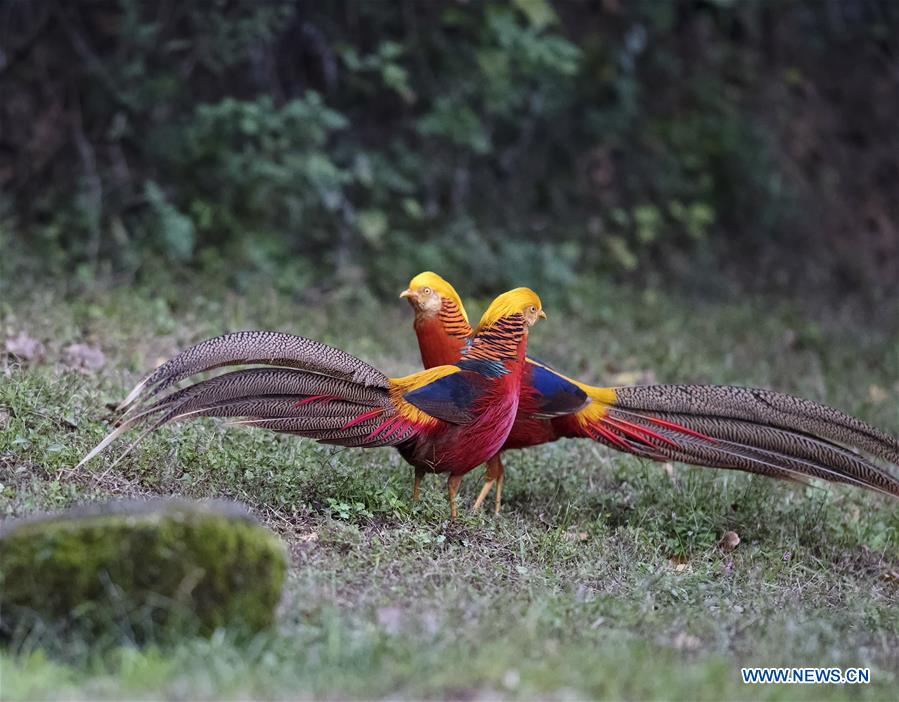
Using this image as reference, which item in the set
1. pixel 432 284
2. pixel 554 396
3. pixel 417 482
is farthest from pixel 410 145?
pixel 417 482

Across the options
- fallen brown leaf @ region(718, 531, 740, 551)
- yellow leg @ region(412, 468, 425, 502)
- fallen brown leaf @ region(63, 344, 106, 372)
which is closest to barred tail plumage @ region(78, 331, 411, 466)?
yellow leg @ region(412, 468, 425, 502)

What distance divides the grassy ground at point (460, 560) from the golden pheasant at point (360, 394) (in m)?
0.31

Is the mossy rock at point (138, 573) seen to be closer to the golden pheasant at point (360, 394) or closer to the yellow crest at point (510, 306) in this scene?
the golden pheasant at point (360, 394)

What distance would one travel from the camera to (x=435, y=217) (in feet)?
35.5

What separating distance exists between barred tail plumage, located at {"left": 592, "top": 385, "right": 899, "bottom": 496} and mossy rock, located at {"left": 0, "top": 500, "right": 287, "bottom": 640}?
260 centimetres

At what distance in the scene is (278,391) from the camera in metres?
5.00

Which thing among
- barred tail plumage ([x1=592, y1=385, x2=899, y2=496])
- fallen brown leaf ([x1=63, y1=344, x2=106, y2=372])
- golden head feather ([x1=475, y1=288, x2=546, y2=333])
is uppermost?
golden head feather ([x1=475, y1=288, x2=546, y2=333])

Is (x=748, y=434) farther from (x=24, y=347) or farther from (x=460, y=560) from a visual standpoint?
(x=24, y=347)

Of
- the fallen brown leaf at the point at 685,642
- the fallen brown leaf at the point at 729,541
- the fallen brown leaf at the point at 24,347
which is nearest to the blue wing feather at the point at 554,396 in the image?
the fallen brown leaf at the point at 729,541

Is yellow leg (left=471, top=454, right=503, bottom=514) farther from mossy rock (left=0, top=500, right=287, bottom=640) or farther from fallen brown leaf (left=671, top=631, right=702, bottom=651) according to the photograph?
mossy rock (left=0, top=500, right=287, bottom=640)

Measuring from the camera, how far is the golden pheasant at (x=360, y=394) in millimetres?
4801

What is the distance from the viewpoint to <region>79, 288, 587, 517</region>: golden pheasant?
480 centimetres

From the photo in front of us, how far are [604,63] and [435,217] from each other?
7.77 feet

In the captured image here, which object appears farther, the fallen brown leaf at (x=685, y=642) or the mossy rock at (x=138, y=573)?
the fallen brown leaf at (x=685, y=642)
